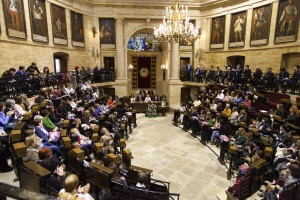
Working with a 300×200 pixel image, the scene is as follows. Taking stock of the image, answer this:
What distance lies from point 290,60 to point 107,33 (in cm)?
1277

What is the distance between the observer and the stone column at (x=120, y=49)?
15.4 metres

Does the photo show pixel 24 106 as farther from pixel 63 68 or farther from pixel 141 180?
pixel 63 68

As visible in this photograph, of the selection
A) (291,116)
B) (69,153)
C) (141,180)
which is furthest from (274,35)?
(69,153)

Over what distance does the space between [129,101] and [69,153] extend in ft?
35.2

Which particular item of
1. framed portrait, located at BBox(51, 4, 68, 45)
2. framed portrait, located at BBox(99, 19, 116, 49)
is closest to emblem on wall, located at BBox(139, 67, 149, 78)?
framed portrait, located at BBox(99, 19, 116, 49)

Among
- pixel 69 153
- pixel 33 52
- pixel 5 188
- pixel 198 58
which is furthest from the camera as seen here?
pixel 198 58

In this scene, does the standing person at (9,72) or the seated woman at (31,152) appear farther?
the standing person at (9,72)

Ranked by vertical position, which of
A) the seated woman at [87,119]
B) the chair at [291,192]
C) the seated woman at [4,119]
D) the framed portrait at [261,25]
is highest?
the framed portrait at [261,25]

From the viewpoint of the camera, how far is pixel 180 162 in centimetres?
719

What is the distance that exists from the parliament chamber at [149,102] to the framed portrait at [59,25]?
0.10 m

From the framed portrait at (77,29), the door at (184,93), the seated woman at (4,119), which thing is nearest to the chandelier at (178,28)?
the seated woman at (4,119)

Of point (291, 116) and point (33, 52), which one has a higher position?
point (33, 52)

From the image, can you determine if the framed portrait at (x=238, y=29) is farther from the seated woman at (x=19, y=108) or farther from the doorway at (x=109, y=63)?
the seated woman at (x=19, y=108)

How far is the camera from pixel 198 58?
16031mm
